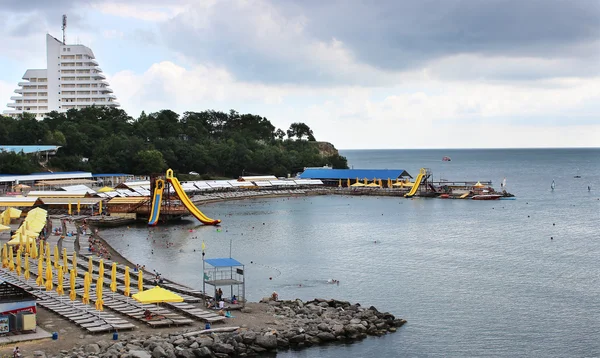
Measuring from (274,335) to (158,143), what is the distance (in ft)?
315

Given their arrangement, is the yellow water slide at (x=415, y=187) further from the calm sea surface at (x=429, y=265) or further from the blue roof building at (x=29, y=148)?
the blue roof building at (x=29, y=148)

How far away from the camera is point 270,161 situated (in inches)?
5320

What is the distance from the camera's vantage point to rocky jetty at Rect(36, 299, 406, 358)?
2641cm

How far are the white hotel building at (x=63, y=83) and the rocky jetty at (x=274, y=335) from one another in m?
124

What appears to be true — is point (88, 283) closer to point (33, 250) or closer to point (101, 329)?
Result: point (101, 329)

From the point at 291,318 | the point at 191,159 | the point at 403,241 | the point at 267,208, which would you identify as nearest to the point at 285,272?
the point at 291,318

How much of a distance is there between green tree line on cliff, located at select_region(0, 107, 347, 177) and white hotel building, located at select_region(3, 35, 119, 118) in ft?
36.2

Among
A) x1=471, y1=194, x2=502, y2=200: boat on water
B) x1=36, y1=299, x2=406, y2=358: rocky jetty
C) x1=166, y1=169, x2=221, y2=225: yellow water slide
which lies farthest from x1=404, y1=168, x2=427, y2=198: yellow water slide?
x1=36, y1=299, x2=406, y2=358: rocky jetty

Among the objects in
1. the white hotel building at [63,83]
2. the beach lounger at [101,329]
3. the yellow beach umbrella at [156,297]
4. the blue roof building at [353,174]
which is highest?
the white hotel building at [63,83]

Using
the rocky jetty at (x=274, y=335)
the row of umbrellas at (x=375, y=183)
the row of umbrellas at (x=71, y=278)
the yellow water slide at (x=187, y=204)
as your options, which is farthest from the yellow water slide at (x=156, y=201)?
the row of umbrellas at (x=375, y=183)

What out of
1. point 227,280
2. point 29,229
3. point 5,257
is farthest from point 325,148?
point 227,280

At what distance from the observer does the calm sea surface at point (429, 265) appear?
32.7 meters

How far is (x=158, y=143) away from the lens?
4788 inches

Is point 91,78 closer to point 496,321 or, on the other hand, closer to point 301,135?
point 301,135
